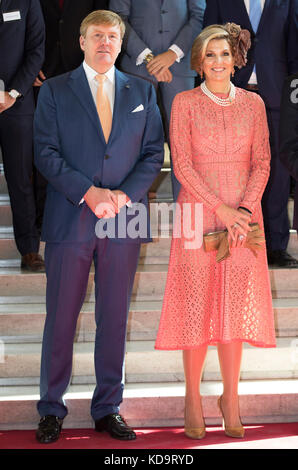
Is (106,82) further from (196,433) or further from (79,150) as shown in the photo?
(196,433)

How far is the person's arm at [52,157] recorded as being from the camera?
322 cm

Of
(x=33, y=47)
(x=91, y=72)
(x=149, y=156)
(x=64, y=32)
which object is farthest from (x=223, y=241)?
(x=64, y=32)

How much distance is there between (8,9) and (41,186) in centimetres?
112

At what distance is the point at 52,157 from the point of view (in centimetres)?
327

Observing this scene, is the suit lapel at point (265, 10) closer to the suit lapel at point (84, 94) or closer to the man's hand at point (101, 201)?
the suit lapel at point (84, 94)

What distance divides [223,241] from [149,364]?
942 millimetres

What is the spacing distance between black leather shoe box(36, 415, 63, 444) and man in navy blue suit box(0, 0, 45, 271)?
4.32ft

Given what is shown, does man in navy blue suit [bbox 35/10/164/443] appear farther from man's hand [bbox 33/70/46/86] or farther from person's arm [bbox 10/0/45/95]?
man's hand [bbox 33/70/46/86]

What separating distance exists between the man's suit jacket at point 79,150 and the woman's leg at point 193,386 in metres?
0.57

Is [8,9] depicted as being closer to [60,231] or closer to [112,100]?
[112,100]

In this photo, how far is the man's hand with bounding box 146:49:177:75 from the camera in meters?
4.13

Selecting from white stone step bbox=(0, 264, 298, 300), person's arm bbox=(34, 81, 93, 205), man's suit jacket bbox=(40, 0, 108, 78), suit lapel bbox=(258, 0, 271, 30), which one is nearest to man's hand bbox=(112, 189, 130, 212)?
person's arm bbox=(34, 81, 93, 205)

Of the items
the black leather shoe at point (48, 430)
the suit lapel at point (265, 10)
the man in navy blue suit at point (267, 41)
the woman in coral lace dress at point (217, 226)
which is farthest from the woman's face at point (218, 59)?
the black leather shoe at point (48, 430)

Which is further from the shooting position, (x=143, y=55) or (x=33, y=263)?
(x=33, y=263)
